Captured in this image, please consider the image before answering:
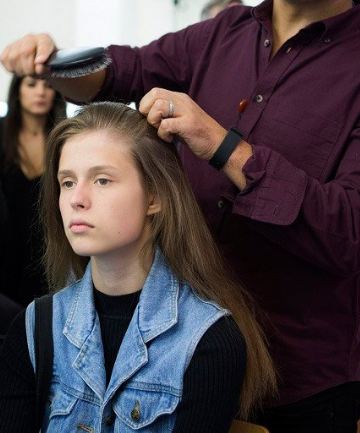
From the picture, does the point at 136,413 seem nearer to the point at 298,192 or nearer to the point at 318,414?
the point at 318,414

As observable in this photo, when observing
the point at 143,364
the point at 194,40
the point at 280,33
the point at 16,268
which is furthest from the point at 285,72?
the point at 16,268

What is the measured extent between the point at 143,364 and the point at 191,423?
127 mm

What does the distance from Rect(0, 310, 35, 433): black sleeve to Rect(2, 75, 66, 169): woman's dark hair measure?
1.40 meters

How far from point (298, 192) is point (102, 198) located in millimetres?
334

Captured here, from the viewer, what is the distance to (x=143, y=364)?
3.90 ft

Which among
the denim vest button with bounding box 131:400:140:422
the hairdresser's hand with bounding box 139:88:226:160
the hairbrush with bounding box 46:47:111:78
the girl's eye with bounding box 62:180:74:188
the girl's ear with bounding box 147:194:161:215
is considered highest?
the hairbrush with bounding box 46:47:111:78

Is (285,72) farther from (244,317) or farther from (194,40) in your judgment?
(244,317)

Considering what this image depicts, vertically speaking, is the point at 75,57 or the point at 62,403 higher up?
the point at 75,57

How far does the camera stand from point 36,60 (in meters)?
1.32

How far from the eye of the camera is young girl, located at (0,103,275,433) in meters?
1.18

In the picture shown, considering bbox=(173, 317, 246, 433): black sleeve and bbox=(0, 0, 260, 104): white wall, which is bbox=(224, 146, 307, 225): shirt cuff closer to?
bbox=(173, 317, 246, 433): black sleeve

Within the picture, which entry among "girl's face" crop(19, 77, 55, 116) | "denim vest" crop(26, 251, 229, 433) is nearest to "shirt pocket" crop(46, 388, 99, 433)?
"denim vest" crop(26, 251, 229, 433)

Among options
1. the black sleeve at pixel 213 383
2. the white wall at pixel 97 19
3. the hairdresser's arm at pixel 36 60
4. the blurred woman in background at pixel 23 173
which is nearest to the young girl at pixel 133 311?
the black sleeve at pixel 213 383

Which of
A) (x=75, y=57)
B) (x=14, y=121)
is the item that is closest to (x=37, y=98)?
(x=14, y=121)
